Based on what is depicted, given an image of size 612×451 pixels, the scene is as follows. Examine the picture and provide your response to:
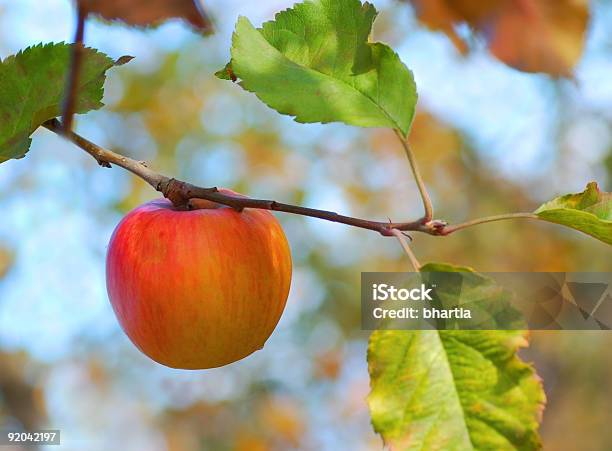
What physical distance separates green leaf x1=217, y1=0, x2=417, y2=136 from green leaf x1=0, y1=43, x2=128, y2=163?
0.11 metres

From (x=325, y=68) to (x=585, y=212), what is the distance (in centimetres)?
23

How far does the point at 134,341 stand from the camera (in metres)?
0.64

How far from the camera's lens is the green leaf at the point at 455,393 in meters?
0.56

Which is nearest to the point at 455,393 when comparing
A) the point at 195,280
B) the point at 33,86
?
the point at 195,280

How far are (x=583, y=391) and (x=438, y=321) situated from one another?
446cm

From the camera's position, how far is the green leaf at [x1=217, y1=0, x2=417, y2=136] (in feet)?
1.89

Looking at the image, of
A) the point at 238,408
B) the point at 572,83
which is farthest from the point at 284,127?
the point at 572,83

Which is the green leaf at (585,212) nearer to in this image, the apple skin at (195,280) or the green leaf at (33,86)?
the apple skin at (195,280)

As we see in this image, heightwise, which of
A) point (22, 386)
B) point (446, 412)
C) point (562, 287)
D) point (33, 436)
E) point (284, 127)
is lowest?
point (446, 412)

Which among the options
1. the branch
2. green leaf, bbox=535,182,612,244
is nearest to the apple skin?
the branch

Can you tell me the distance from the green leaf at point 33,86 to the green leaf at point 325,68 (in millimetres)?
108

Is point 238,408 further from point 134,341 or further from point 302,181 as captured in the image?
point 134,341
